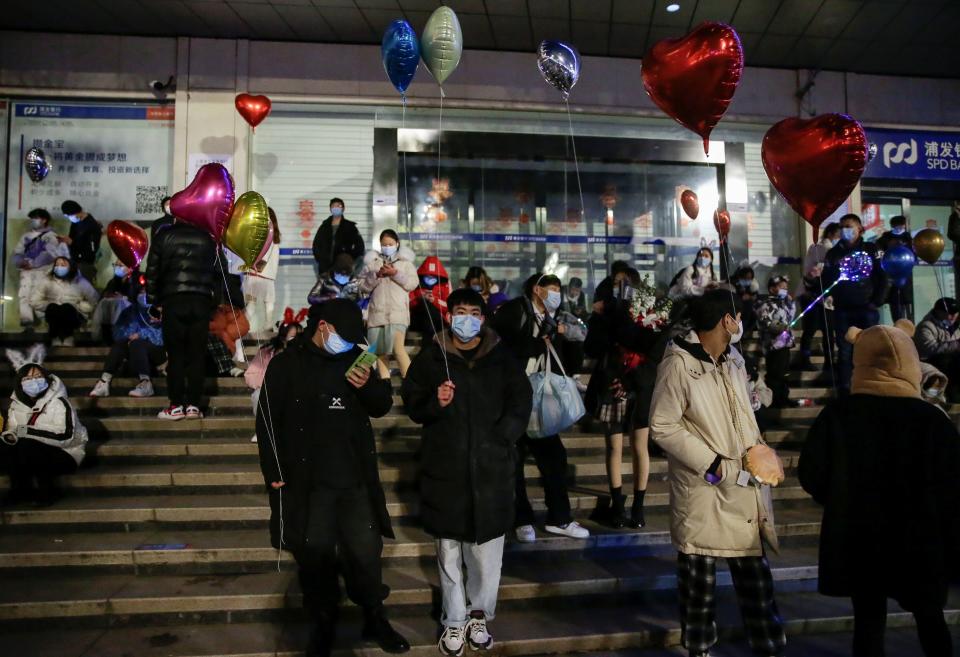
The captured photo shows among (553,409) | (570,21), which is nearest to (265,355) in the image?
(553,409)

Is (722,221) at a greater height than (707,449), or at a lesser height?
greater

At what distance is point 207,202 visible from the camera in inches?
194

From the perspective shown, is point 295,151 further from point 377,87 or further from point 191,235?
point 191,235

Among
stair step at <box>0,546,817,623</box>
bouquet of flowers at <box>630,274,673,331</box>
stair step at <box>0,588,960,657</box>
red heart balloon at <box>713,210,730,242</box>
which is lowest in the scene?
stair step at <box>0,588,960,657</box>

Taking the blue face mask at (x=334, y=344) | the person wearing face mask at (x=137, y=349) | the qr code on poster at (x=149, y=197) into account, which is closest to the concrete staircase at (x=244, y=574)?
the person wearing face mask at (x=137, y=349)

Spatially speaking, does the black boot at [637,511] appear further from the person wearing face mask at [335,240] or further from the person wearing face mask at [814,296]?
the person wearing face mask at [335,240]

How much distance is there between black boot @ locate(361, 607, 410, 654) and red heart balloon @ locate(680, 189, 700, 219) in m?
10.3

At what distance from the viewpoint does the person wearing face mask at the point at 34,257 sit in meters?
9.01

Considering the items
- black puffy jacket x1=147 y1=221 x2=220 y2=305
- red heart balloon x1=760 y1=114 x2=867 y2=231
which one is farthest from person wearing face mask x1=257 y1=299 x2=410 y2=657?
black puffy jacket x1=147 y1=221 x2=220 y2=305

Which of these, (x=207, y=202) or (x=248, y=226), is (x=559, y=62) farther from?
(x=207, y=202)

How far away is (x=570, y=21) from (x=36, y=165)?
29.5 feet

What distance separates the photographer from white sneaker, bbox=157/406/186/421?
21.3 feet

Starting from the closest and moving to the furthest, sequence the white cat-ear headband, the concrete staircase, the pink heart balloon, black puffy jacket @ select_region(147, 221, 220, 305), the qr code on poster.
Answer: the concrete staircase < the pink heart balloon < the white cat-ear headband < black puffy jacket @ select_region(147, 221, 220, 305) < the qr code on poster

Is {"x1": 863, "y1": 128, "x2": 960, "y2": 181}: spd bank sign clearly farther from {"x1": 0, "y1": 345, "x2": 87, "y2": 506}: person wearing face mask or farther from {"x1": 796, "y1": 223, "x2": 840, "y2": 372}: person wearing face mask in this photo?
{"x1": 0, "y1": 345, "x2": 87, "y2": 506}: person wearing face mask
